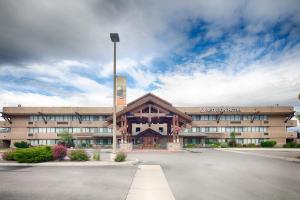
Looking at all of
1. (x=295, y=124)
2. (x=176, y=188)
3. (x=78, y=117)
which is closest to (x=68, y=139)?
(x=78, y=117)

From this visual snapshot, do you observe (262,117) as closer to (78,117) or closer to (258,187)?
(78,117)

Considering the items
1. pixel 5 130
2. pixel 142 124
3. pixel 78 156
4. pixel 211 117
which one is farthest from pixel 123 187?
pixel 5 130

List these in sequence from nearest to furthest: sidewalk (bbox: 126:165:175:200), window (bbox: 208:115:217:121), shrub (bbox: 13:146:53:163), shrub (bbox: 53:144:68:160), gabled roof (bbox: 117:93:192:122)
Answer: sidewalk (bbox: 126:165:175:200) < shrub (bbox: 13:146:53:163) < shrub (bbox: 53:144:68:160) < gabled roof (bbox: 117:93:192:122) < window (bbox: 208:115:217:121)

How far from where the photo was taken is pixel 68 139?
46.2m

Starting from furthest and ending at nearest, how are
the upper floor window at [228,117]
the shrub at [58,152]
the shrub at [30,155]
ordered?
the upper floor window at [228,117] → the shrub at [58,152] → the shrub at [30,155]

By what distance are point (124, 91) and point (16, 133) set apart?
45818 millimetres

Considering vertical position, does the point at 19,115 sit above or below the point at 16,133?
above

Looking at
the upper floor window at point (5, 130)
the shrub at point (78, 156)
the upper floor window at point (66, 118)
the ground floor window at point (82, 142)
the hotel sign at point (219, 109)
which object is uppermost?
the hotel sign at point (219, 109)

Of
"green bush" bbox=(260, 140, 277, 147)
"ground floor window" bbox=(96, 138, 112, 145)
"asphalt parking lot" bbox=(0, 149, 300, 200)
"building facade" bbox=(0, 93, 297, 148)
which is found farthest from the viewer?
"building facade" bbox=(0, 93, 297, 148)

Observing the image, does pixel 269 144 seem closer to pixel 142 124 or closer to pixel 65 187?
pixel 142 124

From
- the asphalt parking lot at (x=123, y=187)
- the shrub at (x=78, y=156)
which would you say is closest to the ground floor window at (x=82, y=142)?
the shrub at (x=78, y=156)

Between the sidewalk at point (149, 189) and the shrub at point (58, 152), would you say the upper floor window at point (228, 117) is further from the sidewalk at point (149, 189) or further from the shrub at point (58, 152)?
the sidewalk at point (149, 189)

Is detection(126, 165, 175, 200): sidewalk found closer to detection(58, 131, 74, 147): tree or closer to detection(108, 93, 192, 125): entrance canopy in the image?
detection(108, 93, 192, 125): entrance canopy

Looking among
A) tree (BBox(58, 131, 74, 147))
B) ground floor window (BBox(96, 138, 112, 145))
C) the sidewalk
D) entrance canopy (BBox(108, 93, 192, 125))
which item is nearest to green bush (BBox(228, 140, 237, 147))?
entrance canopy (BBox(108, 93, 192, 125))
